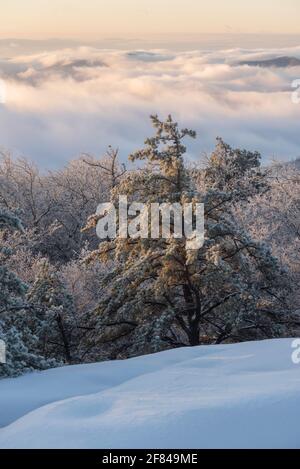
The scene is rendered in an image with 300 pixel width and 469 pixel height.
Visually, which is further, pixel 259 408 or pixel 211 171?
pixel 211 171

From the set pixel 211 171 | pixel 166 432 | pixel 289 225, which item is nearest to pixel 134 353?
pixel 166 432

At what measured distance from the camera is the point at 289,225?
97.2 ft

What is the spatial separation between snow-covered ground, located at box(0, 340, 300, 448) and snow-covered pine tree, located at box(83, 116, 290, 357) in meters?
6.80

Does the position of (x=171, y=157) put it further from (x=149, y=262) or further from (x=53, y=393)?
(x=53, y=393)

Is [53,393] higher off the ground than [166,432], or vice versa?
[166,432]

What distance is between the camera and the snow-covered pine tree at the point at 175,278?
17.0 m

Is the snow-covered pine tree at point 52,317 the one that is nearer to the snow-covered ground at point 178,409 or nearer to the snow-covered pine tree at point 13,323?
the snow-covered pine tree at point 13,323

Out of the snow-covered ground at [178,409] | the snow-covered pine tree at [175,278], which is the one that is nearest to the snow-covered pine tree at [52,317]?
the snow-covered pine tree at [175,278]

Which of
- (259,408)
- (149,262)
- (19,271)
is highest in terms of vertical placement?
(259,408)

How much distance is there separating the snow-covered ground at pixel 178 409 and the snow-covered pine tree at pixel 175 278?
6.80 meters

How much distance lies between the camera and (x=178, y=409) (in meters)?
6.52

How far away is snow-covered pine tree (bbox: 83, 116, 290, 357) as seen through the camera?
17.0 metres

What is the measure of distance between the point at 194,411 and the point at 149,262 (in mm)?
10929

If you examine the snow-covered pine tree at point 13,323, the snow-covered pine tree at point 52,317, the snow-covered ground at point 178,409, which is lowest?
the snow-covered pine tree at point 52,317
